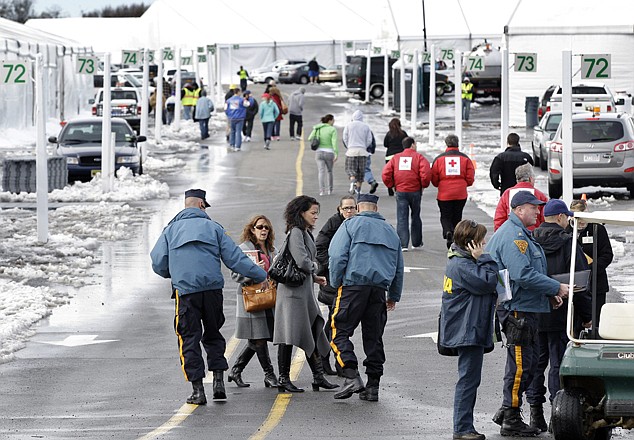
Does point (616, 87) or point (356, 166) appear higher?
point (616, 87)

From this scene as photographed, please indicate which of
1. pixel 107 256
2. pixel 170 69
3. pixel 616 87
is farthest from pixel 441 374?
pixel 170 69

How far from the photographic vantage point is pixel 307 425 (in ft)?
33.7

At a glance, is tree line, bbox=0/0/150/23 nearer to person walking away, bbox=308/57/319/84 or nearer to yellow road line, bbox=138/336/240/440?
person walking away, bbox=308/57/319/84

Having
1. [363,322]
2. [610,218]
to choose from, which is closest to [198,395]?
[363,322]

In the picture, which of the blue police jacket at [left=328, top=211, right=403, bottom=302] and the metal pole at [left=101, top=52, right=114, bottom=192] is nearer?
the blue police jacket at [left=328, top=211, right=403, bottom=302]

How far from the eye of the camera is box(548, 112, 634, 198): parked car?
89.7 ft

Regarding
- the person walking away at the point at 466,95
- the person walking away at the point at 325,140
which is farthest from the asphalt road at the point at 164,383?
the person walking away at the point at 466,95

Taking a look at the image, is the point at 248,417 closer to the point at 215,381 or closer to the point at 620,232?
the point at 215,381

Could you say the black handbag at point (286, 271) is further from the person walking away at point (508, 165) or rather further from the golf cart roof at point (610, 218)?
the person walking away at point (508, 165)

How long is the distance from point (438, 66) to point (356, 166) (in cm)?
4153

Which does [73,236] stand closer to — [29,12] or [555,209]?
[555,209]

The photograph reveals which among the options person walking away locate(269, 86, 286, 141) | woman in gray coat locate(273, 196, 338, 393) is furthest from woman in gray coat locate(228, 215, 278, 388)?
person walking away locate(269, 86, 286, 141)

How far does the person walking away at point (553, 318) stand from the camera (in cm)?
1020

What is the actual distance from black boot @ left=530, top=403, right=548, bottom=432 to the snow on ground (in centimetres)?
550
